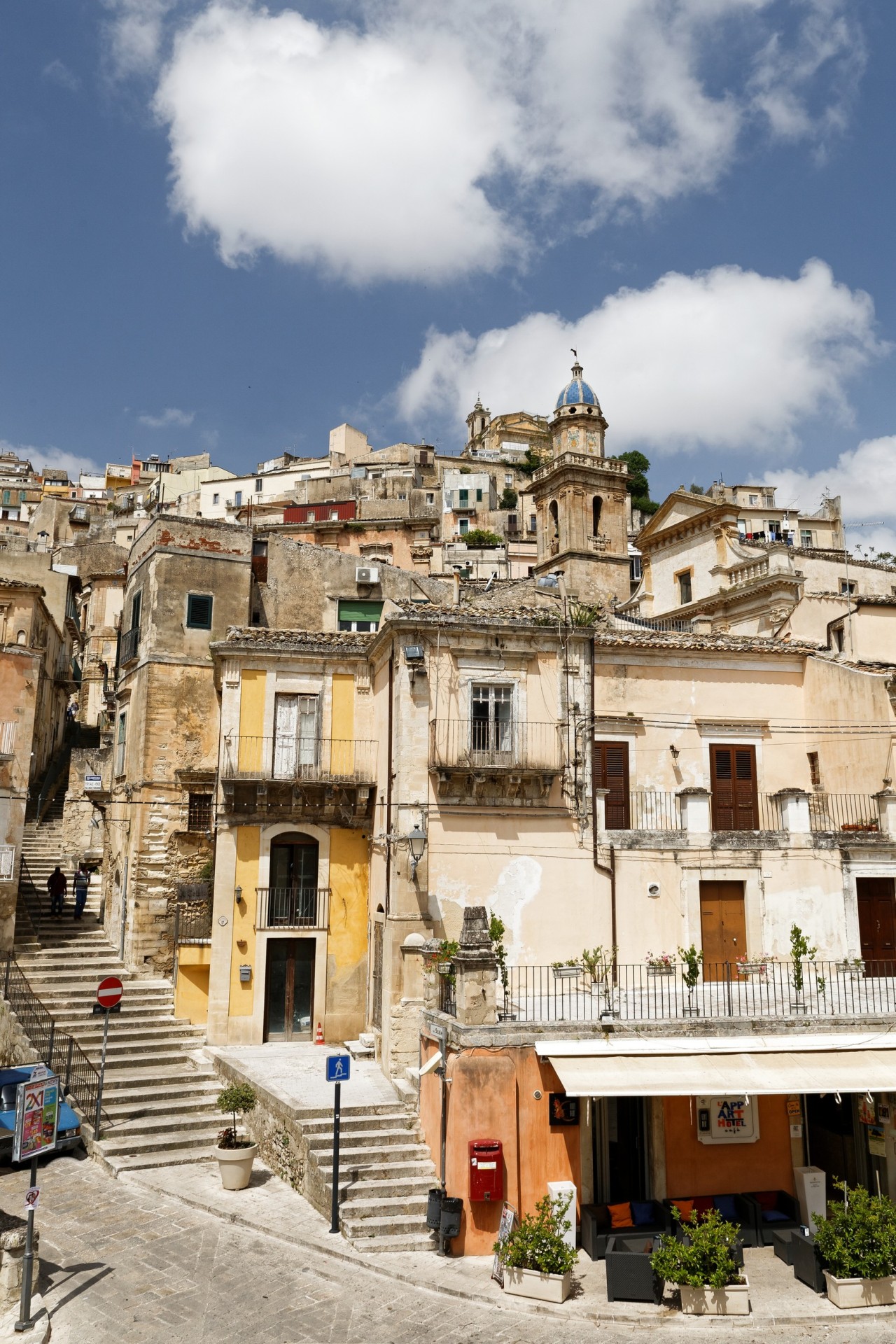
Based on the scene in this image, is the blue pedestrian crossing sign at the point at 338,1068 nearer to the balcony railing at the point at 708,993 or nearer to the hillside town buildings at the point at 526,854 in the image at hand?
the hillside town buildings at the point at 526,854

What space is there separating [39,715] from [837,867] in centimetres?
2755

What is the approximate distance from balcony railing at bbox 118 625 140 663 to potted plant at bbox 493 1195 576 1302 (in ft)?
61.2

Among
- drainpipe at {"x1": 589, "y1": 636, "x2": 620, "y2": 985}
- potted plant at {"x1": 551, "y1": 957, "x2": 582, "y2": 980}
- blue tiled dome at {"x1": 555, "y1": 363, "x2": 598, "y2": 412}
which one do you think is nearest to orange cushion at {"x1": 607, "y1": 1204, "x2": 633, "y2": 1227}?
potted plant at {"x1": 551, "y1": 957, "x2": 582, "y2": 980}

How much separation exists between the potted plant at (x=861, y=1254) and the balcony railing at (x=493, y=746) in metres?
9.72


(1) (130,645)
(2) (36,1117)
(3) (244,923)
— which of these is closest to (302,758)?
(3) (244,923)

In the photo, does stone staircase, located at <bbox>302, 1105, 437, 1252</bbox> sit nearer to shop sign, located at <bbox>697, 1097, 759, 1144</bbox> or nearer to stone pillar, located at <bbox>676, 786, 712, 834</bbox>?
shop sign, located at <bbox>697, 1097, 759, 1144</bbox>

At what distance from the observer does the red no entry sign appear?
1788 cm

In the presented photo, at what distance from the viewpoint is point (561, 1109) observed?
1502cm

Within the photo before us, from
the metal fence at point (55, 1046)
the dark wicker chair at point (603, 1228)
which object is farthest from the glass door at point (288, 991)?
the dark wicker chair at point (603, 1228)

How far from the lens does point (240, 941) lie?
22672 millimetres

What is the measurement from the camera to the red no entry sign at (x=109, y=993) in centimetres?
1788

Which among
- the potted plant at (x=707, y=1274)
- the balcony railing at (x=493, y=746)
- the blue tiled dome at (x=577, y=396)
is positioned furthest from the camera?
the blue tiled dome at (x=577, y=396)

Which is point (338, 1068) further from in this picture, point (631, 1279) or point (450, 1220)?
point (631, 1279)

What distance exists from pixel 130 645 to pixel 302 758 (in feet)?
25.3
